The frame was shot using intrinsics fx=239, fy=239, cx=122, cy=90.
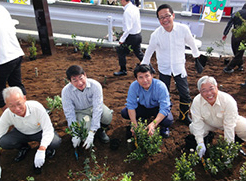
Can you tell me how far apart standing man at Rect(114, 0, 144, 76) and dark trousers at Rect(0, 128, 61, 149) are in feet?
7.88

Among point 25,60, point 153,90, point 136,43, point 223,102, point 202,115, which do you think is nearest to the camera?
point 223,102

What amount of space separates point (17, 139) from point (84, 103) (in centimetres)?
95

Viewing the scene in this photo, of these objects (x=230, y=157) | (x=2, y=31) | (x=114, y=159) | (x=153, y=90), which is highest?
(x=2, y=31)

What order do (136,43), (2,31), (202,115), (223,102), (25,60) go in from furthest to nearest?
(25,60)
(136,43)
(2,31)
(202,115)
(223,102)

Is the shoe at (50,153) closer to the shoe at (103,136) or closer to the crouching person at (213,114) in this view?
the shoe at (103,136)

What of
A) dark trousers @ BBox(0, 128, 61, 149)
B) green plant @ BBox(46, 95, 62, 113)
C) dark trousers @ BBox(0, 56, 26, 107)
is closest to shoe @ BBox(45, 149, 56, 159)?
dark trousers @ BBox(0, 128, 61, 149)

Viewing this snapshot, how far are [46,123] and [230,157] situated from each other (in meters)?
2.13

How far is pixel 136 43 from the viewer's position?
4.90 metres

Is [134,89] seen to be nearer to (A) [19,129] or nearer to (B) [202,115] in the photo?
(B) [202,115]

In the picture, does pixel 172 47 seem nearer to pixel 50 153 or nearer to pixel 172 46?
pixel 172 46

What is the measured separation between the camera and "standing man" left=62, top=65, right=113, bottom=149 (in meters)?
2.97

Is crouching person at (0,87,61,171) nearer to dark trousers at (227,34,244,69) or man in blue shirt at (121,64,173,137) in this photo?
man in blue shirt at (121,64,173,137)

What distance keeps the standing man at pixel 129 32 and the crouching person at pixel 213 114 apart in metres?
2.37

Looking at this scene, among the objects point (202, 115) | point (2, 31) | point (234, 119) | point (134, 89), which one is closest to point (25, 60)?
point (2, 31)
